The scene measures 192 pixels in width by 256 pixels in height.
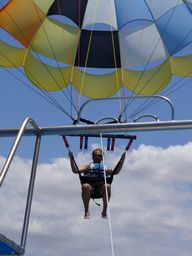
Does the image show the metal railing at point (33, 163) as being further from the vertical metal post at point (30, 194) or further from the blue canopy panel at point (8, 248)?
the blue canopy panel at point (8, 248)

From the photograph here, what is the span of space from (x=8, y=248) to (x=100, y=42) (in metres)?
6.40

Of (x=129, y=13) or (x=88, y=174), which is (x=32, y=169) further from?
(x=129, y=13)

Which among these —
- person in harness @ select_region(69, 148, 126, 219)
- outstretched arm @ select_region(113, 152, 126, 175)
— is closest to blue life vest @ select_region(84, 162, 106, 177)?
person in harness @ select_region(69, 148, 126, 219)

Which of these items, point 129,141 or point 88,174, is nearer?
point 129,141

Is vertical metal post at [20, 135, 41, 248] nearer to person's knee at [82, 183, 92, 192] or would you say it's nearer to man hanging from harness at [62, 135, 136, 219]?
man hanging from harness at [62, 135, 136, 219]

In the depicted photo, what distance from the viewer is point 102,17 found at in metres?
9.96

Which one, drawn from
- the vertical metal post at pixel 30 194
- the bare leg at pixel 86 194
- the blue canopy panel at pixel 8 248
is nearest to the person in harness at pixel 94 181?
the bare leg at pixel 86 194

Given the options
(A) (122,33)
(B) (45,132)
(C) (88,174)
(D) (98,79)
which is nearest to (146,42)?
(A) (122,33)

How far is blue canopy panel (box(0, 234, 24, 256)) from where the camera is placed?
401 cm

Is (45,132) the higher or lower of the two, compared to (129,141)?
lower

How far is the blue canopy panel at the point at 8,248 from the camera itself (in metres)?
4.01

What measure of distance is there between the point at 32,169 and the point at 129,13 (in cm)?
524

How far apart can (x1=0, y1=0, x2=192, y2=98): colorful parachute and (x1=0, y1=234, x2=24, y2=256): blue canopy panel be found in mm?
5259

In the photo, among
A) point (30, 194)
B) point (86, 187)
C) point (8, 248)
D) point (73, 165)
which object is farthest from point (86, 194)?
point (8, 248)
